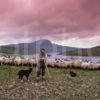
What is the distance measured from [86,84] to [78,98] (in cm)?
812

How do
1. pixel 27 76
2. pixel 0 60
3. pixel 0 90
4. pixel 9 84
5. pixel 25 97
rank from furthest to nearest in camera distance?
pixel 0 60, pixel 27 76, pixel 9 84, pixel 0 90, pixel 25 97

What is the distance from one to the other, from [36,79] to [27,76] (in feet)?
3.11

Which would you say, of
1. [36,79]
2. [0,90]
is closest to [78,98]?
[0,90]

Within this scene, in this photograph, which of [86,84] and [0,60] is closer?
[86,84]

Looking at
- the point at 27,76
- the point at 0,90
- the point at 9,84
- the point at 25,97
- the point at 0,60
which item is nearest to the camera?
the point at 25,97

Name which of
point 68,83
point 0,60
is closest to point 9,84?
point 68,83

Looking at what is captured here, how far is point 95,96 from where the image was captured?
3450 centimetres

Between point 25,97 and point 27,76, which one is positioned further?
point 27,76

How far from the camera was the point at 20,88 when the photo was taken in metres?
36.5

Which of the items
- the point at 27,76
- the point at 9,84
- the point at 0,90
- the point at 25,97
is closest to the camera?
the point at 25,97

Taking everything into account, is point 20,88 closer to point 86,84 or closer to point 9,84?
point 9,84

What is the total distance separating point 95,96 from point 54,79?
9.80 m

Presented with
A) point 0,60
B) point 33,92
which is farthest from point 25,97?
point 0,60

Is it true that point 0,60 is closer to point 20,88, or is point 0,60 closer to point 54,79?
point 54,79
